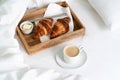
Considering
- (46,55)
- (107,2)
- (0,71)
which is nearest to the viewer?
(0,71)

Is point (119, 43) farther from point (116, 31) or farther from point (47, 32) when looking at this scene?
point (47, 32)

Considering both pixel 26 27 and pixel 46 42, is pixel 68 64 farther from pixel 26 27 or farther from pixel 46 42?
pixel 26 27

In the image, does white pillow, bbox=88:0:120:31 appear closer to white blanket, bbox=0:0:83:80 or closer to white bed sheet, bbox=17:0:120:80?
white bed sheet, bbox=17:0:120:80

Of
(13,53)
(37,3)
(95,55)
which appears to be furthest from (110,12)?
(13,53)

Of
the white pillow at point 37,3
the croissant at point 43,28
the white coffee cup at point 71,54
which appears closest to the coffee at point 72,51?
the white coffee cup at point 71,54

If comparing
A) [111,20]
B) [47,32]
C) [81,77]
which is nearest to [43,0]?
[47,32]

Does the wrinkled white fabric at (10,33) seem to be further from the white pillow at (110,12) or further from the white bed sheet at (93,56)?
the white pillow at (110,12)
